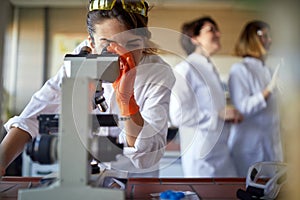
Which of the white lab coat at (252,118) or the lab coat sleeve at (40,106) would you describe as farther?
the white lab coat at (252,118)

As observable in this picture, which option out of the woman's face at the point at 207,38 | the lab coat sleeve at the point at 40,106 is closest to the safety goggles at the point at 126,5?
the lab coat sleeve at the point at 40,106

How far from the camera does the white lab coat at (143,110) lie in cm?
77

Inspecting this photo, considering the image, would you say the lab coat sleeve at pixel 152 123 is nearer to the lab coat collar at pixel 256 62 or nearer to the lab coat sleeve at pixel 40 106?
the lab coat sleeve at pixel 40 106

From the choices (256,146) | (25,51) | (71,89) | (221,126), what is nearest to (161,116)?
(71,89)

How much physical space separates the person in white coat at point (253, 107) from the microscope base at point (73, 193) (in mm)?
1217

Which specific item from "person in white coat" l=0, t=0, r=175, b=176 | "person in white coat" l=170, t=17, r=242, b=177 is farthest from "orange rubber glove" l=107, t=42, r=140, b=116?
"person in white coat" l=170, t=17, r=242, b=177

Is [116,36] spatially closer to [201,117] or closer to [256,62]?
[201,117]

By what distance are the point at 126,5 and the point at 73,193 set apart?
17.4 inches

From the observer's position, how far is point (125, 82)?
67 centimetres

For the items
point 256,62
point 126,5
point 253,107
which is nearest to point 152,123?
point 126,5

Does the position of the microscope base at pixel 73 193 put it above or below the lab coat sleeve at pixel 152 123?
below

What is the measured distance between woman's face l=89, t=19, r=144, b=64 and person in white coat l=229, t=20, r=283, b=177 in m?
0.96

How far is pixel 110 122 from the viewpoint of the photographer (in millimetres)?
650

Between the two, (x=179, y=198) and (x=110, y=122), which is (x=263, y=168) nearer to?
(x=179, y=198)
